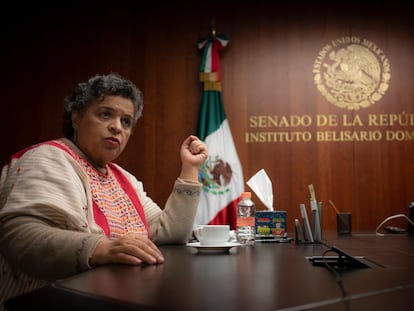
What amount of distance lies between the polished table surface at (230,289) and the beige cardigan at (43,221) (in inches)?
10.5

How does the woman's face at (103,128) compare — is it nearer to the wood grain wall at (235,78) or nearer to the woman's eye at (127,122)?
the woman's eye at (127,122)

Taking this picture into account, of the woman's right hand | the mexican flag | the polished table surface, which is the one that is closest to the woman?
the woman's right hand

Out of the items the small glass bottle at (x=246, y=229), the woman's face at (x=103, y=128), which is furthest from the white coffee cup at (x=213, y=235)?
the woman's face at (x=103, y=128)

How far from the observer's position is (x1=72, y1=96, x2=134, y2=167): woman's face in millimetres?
1652

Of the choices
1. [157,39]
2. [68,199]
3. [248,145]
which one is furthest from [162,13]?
[68,199]

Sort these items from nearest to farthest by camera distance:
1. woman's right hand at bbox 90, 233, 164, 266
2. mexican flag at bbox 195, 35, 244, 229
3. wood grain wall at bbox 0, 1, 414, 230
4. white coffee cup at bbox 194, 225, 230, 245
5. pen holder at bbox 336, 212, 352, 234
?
woman's right hand at bbox 90, 233, 164, 266
white coffee cup at bbox 194, 225, 230, 245
pen holder at bbox 336, 212, 352, 234
mexican flag at bbox 195, 35, 244, 229
wood grain wall at bbox 0, 1, 414, 230

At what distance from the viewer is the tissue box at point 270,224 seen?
167cm

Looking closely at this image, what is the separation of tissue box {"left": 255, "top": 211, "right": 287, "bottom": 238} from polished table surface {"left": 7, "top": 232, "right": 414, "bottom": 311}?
0.77m

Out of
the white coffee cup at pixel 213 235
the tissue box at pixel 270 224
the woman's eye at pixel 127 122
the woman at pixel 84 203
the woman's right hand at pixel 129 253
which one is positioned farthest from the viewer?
the woman's eye at pixel 127 122

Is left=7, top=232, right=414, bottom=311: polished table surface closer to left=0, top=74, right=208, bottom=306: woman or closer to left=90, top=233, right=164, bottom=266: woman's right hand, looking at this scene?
left=90, top=233, right=164, bottom=266: woman's right hand

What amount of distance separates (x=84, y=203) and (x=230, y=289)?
85cm

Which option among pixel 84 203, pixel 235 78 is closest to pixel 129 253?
pixel 84 203

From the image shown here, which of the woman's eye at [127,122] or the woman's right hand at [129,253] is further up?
the woman's eye at [127,122]

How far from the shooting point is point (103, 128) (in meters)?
1.67
